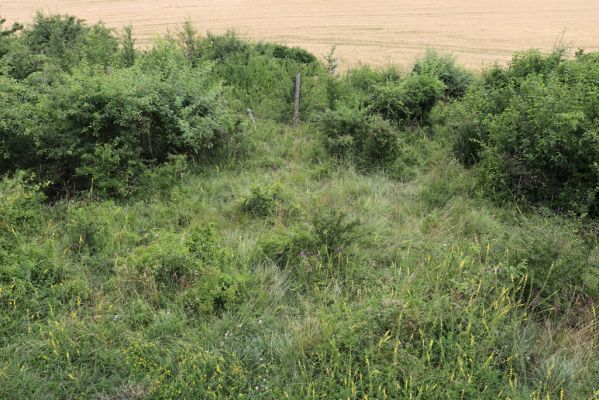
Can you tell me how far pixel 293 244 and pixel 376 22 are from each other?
29.9 meters

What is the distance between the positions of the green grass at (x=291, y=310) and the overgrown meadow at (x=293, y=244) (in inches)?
0.8

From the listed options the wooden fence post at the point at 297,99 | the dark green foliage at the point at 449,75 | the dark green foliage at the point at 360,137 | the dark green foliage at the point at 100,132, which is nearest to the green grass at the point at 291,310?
the dark green foliage at the point at 100,132

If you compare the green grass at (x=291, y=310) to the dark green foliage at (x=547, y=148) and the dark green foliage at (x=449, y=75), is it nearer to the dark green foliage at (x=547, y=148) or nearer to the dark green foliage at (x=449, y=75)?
the dark green foliage at (x=547, y=148)

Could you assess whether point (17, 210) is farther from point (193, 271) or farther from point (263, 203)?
point (263, 203)

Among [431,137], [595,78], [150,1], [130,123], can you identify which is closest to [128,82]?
[130,123]

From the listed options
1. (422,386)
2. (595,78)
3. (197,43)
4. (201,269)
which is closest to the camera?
(422,386)

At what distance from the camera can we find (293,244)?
15.4 feet

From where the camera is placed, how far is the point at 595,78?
7.07 meters

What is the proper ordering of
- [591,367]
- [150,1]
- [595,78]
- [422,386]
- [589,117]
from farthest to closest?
[150,1], [595,78], [589,117], [591,367], [422,386]

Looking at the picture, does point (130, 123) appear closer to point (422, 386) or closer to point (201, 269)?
point (201, 269)

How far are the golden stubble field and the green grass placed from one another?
1496 cm

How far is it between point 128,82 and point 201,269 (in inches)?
140

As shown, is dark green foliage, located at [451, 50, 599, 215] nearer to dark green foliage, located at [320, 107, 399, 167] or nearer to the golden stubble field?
dark green foliage, located at [320, 107, 399, 167]

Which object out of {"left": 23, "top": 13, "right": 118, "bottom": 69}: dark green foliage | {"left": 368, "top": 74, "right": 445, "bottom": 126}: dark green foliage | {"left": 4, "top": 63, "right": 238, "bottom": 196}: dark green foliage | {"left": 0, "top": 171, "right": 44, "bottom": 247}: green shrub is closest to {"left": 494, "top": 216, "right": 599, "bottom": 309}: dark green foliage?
{"left": 4, "top": 63, "right": 238, "bottom": 196}: dark green foliage
